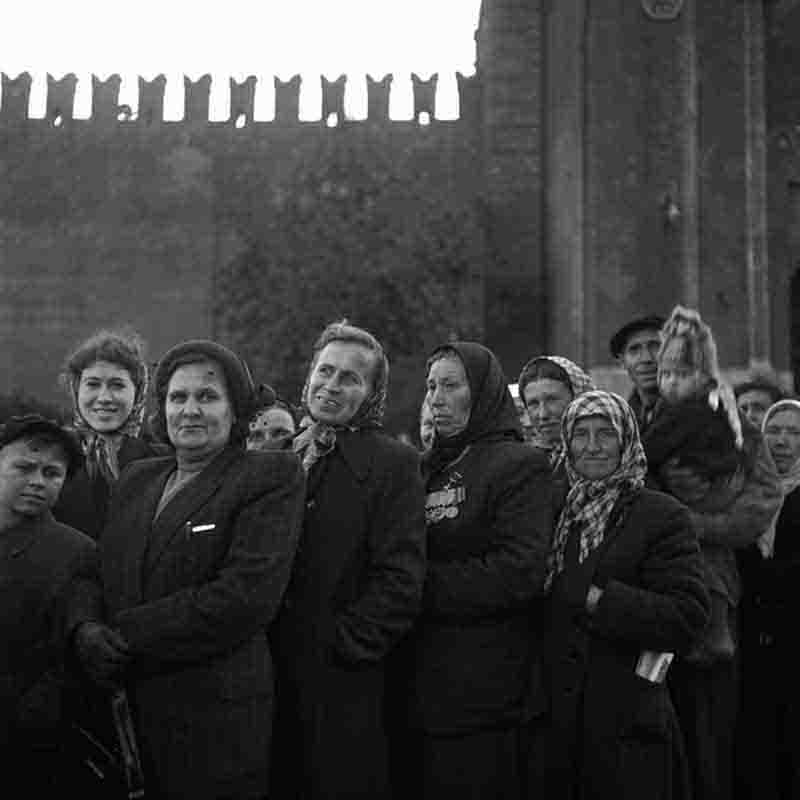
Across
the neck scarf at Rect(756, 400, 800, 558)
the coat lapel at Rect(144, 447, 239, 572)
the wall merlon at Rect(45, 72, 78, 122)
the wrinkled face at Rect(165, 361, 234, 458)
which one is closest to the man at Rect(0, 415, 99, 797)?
the coat lapel at Rect(144, 447, 239, 572)

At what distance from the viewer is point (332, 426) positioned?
3.65 meters

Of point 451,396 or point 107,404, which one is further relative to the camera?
point 107,404

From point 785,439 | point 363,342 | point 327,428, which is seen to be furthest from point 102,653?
point 785,439

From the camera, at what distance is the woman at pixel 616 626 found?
3.64 m

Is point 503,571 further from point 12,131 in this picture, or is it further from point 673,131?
point 12,131

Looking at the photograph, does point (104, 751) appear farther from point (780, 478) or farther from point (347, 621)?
point (780, 478)

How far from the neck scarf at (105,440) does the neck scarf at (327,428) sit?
2.64ft

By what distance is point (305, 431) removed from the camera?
3744 millimetres

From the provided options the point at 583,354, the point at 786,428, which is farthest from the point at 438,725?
the point at 583,354

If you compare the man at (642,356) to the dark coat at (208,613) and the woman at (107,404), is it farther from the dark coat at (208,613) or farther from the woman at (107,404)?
the dark coat at (208,613)

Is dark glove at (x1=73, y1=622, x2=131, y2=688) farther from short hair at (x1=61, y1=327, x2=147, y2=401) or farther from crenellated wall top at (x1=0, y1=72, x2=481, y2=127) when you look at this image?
crenellated wall top at (x1=0, y1=72, x2=481, y2=127)

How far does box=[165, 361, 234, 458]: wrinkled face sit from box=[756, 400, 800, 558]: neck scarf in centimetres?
219

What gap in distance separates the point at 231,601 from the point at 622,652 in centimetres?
130

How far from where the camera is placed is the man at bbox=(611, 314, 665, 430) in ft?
17.5
